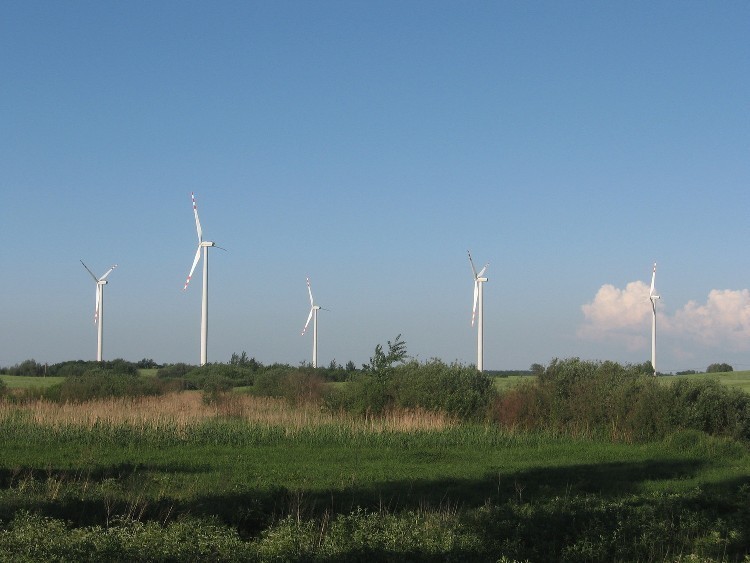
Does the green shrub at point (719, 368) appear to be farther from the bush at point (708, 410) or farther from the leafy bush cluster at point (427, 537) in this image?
the leafy bush cluster at point (427, 537)

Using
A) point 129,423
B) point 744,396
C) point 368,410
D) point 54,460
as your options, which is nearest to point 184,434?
point 129,423

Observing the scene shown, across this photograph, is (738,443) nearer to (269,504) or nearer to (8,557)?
(269,504)

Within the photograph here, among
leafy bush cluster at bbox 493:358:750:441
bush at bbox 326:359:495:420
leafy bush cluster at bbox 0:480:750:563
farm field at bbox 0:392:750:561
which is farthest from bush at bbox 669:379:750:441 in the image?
leafy bush cluster at bbox 0:480:750:563

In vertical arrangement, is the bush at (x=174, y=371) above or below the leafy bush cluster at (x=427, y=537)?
above

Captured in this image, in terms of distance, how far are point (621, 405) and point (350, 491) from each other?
18.0m

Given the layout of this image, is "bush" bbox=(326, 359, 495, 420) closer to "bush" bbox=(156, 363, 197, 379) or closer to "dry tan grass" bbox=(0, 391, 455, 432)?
"dry tan grass" bbox=(0, 391, 455, 432)

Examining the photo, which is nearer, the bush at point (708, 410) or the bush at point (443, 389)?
the bush at point (708, 410)

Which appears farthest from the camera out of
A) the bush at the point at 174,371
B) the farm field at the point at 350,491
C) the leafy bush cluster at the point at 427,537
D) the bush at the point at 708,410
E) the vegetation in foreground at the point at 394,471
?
the bush at the point at 174,371

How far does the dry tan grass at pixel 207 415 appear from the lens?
29938 mm

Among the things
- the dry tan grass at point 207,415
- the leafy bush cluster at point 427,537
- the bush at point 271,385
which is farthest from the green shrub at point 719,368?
the leafy bush cluster at point 427,537

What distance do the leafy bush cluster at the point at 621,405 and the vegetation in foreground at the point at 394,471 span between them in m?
0.07

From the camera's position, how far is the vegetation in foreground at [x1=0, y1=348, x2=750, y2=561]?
1181cm

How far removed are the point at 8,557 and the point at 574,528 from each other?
796 cm

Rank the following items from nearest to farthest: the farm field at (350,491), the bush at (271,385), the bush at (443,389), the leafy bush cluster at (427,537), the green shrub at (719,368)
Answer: the leafy bush cluster at (427,537) → the farm field at (350,491) → the bush at (443,389) → the bush at (271,385) → the green shrub at (719,368)
